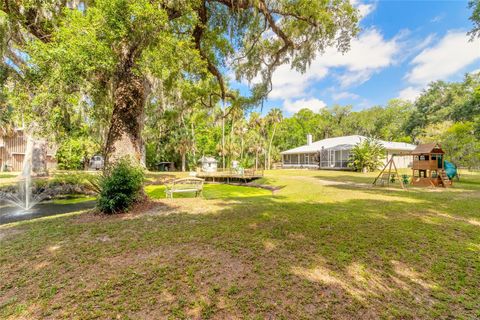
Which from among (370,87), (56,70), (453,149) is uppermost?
(370,87)

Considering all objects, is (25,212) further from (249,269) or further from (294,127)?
(294,127)

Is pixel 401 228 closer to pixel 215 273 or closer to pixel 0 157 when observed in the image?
pixel 215 273

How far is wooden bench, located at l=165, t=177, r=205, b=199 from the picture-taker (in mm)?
8258

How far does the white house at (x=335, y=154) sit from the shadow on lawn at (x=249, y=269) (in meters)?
20.6

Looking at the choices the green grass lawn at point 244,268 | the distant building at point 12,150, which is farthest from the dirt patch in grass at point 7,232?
the distant building at point 12,150

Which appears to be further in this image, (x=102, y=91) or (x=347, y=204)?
(x=102, y=91)

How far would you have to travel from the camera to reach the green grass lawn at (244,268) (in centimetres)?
218

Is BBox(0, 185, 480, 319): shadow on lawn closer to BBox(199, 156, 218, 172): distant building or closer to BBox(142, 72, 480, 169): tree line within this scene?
BBox(142, 72, 480, 169): tree line

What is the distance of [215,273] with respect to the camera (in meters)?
2.72

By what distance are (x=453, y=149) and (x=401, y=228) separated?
44.2ft

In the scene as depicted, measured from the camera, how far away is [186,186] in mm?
8938

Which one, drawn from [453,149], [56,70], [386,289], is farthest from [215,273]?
[453,149]

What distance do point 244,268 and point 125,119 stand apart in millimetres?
5326

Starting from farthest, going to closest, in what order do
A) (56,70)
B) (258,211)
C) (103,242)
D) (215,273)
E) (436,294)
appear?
(258,211)
(56,70)
(103,242)
(215,273)
(436,294)
